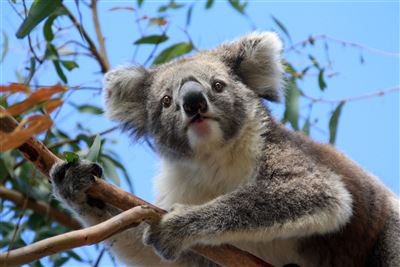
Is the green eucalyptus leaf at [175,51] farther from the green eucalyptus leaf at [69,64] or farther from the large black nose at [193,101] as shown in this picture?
the large black nose at [193,101]

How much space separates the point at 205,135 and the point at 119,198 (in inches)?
26.1

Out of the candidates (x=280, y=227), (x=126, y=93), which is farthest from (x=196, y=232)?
(x=126, y=93)

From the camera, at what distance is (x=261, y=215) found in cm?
246

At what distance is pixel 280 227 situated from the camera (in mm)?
2447

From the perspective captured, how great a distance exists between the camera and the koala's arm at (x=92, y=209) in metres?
2.39

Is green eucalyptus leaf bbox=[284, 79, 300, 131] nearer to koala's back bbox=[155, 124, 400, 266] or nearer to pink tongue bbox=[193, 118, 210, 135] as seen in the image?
koala's back bbox=[155, 124, 400, 266]

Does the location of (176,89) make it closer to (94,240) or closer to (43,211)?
(94,240)

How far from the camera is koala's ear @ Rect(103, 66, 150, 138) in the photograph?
3.33 meters

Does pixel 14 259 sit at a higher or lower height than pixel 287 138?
higher

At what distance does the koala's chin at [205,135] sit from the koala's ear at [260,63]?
1.89 ft

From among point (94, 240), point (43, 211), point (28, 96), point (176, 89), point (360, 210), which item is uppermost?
point (28, 96)

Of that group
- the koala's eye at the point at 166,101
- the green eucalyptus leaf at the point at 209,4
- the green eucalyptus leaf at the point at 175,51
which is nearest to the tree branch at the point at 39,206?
the green eucalyptus leaf at the point at 175,51

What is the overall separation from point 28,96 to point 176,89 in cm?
183

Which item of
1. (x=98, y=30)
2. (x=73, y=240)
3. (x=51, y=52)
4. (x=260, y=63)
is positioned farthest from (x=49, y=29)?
(x=73, y=240)
